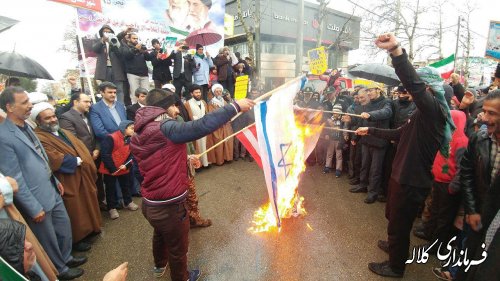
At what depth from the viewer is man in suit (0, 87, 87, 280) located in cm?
300

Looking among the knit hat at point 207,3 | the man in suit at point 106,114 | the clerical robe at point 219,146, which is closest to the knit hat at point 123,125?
the man in suit at point 106,114

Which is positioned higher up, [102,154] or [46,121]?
[46,121]

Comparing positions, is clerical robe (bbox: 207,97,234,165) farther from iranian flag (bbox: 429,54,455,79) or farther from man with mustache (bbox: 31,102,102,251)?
iranian flag (bbox: 429,54,455,79)

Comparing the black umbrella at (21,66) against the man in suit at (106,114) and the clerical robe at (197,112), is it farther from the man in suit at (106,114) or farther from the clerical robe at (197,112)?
the clerical robe at (197,112)

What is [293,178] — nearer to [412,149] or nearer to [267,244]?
[267,244]

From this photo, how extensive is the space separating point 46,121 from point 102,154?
1.19 metres

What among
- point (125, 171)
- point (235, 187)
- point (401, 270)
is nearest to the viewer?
point (401, 270)

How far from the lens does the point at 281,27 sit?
26.2 m

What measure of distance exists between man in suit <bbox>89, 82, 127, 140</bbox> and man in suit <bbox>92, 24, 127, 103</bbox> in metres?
2.42

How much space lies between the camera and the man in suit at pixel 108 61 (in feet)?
24.1

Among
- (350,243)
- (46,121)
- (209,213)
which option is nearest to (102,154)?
(46,121)

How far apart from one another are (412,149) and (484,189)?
2.40ft

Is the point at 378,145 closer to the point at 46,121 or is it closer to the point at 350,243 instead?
the point at 350,243

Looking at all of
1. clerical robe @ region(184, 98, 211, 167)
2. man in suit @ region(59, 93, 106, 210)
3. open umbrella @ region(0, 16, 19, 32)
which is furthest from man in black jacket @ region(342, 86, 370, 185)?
open umbrella @ region(0, 16, 19, 32)
